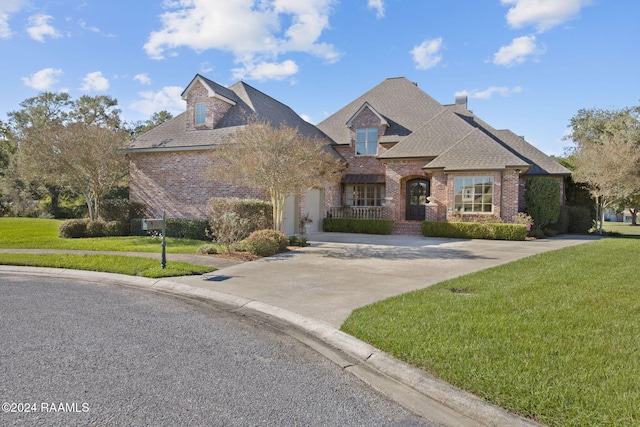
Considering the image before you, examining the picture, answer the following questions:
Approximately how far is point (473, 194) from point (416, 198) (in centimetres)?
475

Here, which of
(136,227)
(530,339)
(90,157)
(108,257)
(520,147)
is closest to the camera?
(530,339)

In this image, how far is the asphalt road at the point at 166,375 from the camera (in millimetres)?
2959

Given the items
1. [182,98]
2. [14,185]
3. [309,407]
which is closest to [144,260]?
[309,407]

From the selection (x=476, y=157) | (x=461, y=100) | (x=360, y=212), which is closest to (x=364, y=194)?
(x=360, y=212)

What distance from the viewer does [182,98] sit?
61.6ft

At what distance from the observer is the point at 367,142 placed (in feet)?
76.5

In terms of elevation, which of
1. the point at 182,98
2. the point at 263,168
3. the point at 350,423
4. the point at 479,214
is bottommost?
the point at 350,423

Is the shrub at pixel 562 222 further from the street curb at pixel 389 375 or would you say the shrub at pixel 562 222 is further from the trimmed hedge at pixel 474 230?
the street curb at pixel 389 375

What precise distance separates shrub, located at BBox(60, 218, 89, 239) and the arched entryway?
653 inches

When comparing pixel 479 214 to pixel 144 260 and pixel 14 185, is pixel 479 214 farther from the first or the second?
pixel 14 185

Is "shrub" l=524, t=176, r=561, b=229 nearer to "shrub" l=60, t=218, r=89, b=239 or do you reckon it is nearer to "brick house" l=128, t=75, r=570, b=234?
"brick house" l=128, t=75, r=570, b=234

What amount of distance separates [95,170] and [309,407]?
16310mm

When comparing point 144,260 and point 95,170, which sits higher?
point 95,170

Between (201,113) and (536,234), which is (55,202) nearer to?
(201,113)
